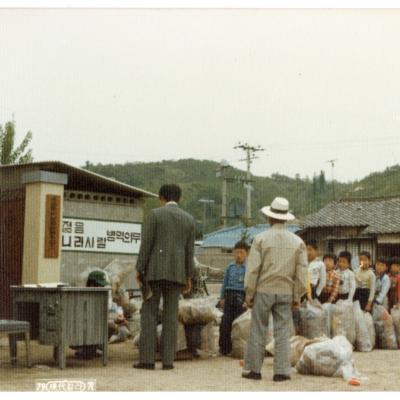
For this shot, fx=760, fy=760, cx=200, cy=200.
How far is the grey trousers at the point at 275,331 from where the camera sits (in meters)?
5.76

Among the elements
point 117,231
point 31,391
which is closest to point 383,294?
point 117,231

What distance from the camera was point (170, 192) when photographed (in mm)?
6574

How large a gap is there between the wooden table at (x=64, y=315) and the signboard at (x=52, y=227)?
2.27 metres

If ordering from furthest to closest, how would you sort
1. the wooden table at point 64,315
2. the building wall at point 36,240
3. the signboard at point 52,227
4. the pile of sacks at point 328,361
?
the signboard at point 52,227 < the building wall at point 36,240 < the wooden table at point 64,315 < the pile of sacks at point 328,361

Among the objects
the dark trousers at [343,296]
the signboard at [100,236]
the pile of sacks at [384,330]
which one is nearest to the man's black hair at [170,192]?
the dark trousers at [343,296]

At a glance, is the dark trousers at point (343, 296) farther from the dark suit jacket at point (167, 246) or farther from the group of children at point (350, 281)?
the dark suit jacket at point (167, 246)

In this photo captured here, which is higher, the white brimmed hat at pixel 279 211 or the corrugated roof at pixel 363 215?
the corrugated roof at pixel 363 215

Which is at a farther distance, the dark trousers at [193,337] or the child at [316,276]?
the child at [316,276]

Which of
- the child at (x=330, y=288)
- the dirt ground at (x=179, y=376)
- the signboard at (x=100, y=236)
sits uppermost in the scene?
the signboard at (x=100, y=236)

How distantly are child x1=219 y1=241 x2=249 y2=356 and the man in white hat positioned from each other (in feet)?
5.66

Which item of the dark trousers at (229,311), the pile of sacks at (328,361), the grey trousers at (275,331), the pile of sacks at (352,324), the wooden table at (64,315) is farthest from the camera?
the pile of sacks at (352,324)

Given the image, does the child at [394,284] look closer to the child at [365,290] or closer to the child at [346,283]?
the child at [365,290]

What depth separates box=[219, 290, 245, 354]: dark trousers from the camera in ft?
25.0

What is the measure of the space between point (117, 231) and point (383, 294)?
3702 millimetres
